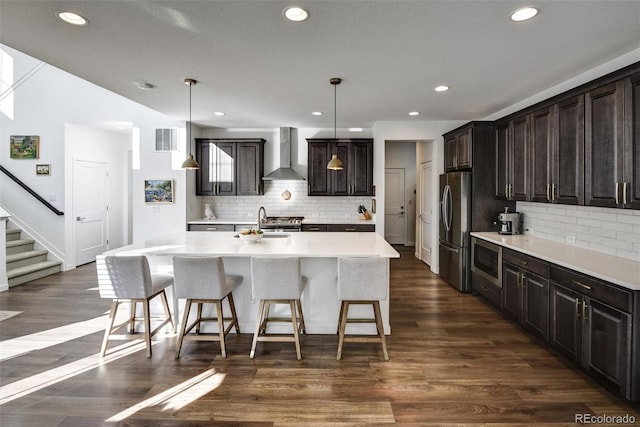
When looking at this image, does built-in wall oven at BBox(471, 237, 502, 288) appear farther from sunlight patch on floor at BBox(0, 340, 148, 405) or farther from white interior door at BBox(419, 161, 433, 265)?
sunlight patch on floor at BBox(0, 340, 148, 405)

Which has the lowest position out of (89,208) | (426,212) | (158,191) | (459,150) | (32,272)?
(32,272)

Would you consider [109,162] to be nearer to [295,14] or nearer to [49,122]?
[49,122]

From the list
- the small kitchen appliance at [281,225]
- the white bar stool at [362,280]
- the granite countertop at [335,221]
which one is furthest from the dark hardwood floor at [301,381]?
the small kitchen appliance at [281,225]

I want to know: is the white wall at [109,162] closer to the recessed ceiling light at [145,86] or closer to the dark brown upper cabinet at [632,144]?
the recessed ceiling light at [145,86]

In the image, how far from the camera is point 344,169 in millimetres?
6254

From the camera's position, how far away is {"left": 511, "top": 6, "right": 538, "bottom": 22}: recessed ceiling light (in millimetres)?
2225

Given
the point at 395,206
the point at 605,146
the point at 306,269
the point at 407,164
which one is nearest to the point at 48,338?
the point at 306,269

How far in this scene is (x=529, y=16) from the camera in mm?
2312

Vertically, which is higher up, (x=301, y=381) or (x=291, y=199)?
(x=291, y=199)

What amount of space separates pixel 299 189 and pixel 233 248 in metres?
3.47

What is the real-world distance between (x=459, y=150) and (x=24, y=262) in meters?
7.48

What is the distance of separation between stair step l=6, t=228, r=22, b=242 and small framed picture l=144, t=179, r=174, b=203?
7.82 ft

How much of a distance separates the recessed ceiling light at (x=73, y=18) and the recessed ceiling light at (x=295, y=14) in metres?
1.45

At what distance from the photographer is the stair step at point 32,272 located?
5.25 m
